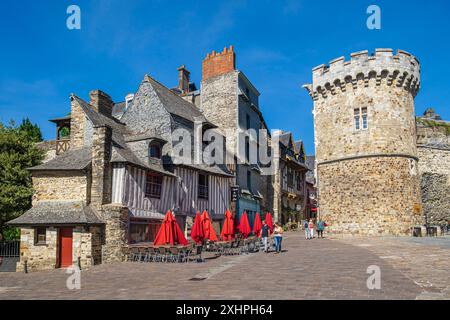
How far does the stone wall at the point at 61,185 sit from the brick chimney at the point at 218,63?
16343 mm

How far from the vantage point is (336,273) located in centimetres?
1031

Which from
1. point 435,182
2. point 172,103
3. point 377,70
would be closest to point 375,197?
point 377,70

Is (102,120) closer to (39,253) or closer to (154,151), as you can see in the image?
(154,151)

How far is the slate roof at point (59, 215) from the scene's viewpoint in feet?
53.0

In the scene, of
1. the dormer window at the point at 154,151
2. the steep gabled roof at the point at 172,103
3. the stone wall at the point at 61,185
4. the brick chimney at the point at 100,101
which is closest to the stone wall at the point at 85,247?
the stone wall at the point at 61,185

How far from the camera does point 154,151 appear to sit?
20938 mm

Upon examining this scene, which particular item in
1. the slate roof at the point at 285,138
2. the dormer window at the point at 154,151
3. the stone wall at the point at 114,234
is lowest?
the stone wall at the point at 114,234

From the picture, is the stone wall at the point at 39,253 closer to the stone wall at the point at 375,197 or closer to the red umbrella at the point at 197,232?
the red umbrella at the point at 197,232

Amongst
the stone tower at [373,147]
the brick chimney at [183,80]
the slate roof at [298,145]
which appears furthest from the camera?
the slate roof at [298,145]

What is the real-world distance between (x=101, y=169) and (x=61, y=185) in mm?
2088

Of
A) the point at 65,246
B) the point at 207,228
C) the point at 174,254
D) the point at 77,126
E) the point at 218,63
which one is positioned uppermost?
the point at 218,63

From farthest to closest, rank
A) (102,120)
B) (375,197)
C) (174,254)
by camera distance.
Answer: (375,197) → (102,120) → (174,254)
